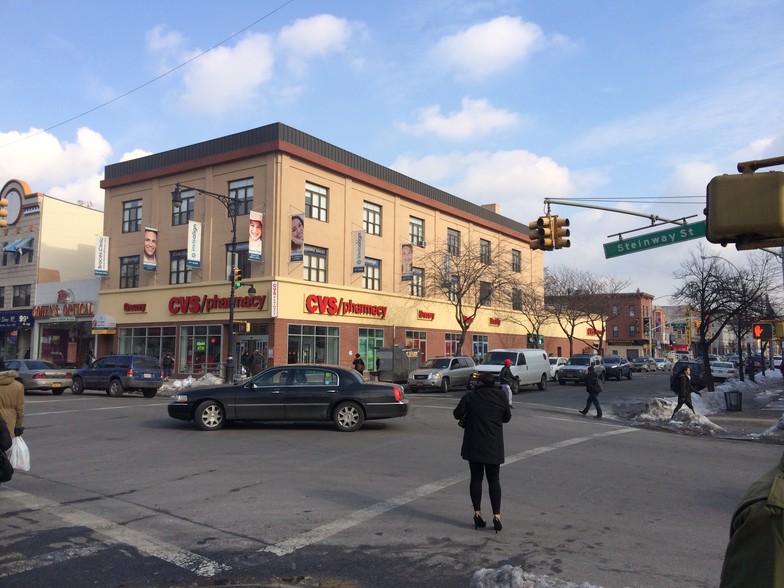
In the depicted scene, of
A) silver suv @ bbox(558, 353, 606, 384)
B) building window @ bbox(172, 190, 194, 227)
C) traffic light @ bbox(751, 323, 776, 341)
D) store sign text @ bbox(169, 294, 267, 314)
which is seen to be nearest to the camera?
traffic light @ bbox(751, 323, 776, 341)

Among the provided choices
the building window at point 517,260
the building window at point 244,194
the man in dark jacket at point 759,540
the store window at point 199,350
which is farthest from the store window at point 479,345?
the man in dark jacket at point 759,540

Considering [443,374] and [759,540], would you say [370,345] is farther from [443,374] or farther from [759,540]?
[759,540]

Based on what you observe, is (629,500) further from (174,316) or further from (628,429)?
(174,316)

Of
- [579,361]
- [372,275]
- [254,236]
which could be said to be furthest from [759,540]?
[372,275]

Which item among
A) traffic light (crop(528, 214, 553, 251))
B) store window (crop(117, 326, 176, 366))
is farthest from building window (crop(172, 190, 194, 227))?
traffic light (crop(528, 214, 553, 251))

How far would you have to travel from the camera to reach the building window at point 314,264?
3438cm

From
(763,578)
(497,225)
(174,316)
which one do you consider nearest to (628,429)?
(763,578)

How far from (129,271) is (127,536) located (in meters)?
35.7

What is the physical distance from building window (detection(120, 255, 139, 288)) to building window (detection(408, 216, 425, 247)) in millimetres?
17661

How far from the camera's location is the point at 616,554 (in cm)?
586

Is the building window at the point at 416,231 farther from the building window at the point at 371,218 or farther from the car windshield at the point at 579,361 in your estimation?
the car windshield at the point at 579,361

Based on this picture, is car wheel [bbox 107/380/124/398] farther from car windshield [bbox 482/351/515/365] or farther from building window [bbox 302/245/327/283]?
car windshield [bbox 482/351/515/365]

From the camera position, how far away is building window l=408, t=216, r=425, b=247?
43188 millimetres

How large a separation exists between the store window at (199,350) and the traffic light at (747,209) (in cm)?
3274
